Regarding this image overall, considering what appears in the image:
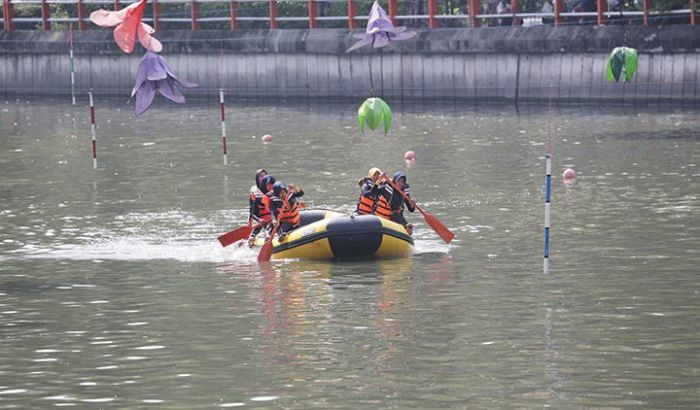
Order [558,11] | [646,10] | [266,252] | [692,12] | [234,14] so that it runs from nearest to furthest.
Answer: [266,252]
[692,12]
[646,10]
[558,11]
[234,14]

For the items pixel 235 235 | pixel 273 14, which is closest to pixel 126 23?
A: pixel 235 235

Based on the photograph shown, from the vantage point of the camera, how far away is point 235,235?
25.5m

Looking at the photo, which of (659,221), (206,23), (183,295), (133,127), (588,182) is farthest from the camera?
(206,23)

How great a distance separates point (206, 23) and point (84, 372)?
3900 centimetres

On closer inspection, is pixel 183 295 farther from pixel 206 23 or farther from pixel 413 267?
pixel 206 23

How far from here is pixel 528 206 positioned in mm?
29016

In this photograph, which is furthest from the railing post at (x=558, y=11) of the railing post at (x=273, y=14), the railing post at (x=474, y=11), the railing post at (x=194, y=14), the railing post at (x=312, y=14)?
the railing post at (x=194, y=14)

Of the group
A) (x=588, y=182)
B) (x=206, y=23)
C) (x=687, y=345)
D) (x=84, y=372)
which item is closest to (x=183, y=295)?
(x=84, y=372)

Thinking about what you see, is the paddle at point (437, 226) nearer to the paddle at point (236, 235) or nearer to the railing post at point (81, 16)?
the paddle at point (236, 235)

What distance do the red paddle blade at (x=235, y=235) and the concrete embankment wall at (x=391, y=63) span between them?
67.1 ft

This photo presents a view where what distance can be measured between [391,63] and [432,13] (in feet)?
6.13

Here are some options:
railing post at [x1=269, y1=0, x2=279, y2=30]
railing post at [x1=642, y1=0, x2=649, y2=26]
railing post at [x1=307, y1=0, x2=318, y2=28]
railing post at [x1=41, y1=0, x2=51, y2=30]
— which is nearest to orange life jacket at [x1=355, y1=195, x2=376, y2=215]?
railing post at [x1=642, y1=0, x2=649, y2=26]

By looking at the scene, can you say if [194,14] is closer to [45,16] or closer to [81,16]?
[81,16]

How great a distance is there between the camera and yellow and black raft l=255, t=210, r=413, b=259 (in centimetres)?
2375
